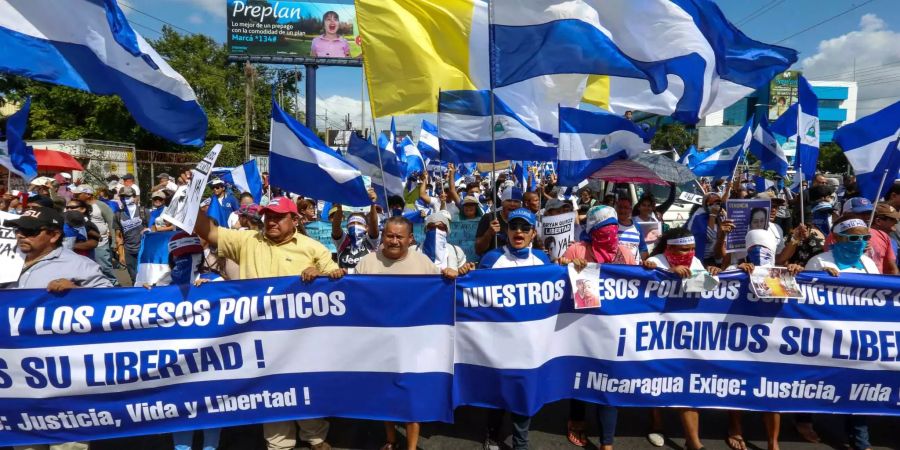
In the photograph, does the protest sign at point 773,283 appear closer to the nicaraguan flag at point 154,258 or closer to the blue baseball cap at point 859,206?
the blue baseball cap at point 859,206

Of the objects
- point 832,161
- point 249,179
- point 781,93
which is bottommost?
point 249,179

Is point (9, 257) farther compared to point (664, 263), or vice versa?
point (664, 263)

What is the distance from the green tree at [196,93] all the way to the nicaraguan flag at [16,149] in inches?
735

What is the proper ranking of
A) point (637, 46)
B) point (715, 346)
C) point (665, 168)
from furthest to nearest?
1. point (665, 168)
2. point (637, 46)
3. point (715, 346)

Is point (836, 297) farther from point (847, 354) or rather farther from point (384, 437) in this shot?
point (384, 437)

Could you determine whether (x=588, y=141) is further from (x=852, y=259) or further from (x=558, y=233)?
(x=852, y=259)

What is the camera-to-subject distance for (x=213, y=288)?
3566mm

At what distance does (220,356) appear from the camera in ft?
11.7

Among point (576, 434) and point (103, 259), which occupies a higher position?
point (103, 259)

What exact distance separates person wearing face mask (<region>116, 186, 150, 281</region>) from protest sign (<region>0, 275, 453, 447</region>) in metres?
2.64

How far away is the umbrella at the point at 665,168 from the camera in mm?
6332

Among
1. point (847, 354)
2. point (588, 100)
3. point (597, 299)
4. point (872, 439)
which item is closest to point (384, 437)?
point (597, 299)

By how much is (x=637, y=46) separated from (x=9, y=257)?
4.76 metres

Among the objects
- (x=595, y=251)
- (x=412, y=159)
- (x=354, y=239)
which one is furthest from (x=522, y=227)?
(x=412, y=159)
